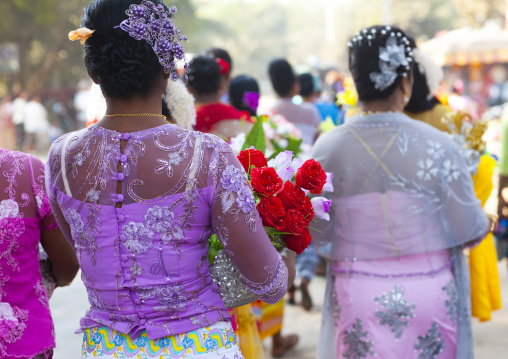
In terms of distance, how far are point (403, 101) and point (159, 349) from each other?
178 centimetres

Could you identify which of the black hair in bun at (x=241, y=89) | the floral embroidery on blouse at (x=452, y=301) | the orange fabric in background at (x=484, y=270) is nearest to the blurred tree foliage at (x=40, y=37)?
the black hair in bun at (x=241, y=89)

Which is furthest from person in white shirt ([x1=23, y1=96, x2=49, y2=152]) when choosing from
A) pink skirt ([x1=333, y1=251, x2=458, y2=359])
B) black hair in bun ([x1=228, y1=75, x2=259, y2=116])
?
pink skirt ([x1=333, y1=251, x2=458, y2=359])

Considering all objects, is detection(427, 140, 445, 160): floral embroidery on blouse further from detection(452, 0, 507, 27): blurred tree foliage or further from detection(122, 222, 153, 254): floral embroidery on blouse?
detection(452, 0, 507, 27): blurred tree foliage

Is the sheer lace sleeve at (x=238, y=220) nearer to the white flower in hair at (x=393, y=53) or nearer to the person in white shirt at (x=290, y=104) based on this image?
the white flower in hair at (x=393, y=53)

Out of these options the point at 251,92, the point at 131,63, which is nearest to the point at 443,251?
the point at 131,63

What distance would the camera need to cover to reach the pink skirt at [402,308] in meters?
3.04

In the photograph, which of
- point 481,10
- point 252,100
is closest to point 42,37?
point 481,10

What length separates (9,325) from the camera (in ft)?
7.71

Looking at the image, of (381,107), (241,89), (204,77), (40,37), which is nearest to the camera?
(381,107)

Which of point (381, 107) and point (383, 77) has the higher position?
point (383, 77)

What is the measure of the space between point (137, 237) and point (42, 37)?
31.7 m

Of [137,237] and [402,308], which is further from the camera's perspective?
[402,308]

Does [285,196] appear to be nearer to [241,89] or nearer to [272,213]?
[272,213]

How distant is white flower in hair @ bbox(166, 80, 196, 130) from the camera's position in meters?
3.12
